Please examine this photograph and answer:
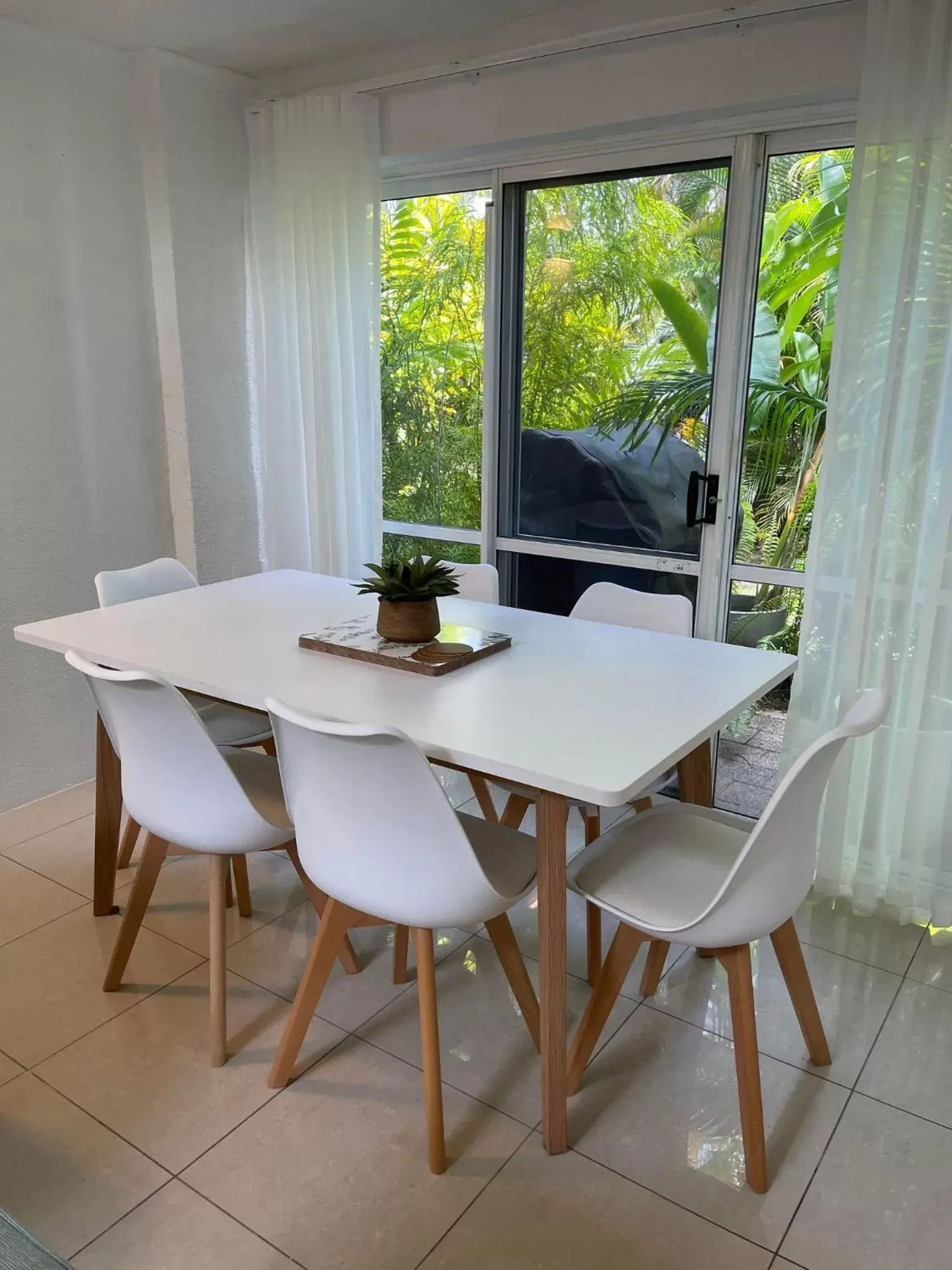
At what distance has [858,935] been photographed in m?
A: 2.54

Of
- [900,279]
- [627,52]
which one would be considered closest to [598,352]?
[627,52]

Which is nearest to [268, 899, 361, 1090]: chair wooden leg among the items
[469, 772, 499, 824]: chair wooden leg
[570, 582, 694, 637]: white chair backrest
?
[469, 772, 499, 824]: chair wooden leg

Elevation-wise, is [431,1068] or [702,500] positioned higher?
[702,500]

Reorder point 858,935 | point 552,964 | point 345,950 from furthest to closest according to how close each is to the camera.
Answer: point 858,935 < point 345,950 < point 552,964

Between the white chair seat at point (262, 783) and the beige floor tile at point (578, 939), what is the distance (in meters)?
0.63

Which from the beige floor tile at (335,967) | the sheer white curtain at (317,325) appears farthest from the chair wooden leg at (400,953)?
the sheer white curtain at (317,325)

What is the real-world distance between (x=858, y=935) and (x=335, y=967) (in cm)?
140

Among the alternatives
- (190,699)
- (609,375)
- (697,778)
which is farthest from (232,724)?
(609,375)

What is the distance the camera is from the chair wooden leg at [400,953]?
225 cm

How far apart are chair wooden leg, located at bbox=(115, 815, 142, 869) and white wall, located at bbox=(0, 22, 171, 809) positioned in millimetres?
621

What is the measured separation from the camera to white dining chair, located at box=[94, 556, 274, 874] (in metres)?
2.58

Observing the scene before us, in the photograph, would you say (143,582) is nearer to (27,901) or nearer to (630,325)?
(27,901)

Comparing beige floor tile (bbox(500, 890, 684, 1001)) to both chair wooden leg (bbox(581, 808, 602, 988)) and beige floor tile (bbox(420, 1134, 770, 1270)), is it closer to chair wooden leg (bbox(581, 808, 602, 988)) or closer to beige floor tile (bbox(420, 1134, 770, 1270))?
chair wooden leg (bbox(581, 808, 602, 988))

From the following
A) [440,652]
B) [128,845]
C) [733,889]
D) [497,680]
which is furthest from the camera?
[128,845]
